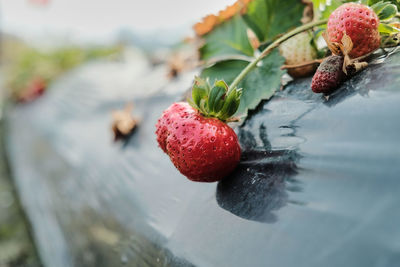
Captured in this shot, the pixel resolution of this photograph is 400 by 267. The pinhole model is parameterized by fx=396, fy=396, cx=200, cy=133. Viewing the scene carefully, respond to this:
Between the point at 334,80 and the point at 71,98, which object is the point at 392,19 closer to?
the point at 334,80

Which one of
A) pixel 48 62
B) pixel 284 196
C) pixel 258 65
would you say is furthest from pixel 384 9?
pixel 48 62

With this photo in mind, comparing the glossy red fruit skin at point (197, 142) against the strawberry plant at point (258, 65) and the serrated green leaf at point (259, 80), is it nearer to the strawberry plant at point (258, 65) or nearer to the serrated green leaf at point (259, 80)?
the strawberry plant at point (258, 65)

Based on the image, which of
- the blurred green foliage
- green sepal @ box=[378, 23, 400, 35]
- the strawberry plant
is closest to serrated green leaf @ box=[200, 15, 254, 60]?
the strawberry plant

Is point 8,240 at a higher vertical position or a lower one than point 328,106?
lower

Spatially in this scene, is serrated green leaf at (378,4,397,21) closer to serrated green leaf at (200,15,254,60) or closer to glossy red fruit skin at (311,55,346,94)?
glossy red fruit skin at (311,55,346,94)

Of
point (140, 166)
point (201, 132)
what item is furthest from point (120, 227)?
point (201, 132)

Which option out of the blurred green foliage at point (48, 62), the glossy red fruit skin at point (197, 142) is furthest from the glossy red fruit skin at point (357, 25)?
the blurred green foliage at point (48, 62)
